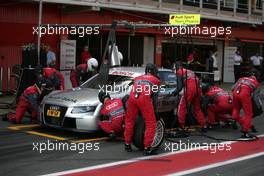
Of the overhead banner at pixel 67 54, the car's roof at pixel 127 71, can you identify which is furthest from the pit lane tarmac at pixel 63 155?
the overhead banner at pixel 67 54

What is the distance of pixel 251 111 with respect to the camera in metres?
10.1

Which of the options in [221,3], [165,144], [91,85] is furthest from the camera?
[221,3]

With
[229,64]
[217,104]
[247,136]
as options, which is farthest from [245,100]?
[229,64]

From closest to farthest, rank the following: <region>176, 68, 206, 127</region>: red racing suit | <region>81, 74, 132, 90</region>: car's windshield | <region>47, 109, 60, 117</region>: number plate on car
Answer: <region>47, 109, 60, 117</region>: number plate on car, <region>176, 68, 206, 127</region>: red racing suit, <region>81, 74, 132, 90</region>: car's windshield

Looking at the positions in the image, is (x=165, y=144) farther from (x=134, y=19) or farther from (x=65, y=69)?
(x=134, y=19)

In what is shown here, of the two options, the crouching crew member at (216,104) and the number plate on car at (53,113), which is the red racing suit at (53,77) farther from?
the crouching crew member at (216,104)

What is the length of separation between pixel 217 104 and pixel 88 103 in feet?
10.1

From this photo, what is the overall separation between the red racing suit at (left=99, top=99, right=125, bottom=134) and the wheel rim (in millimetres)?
951

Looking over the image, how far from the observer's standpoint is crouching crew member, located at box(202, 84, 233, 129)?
11031mm

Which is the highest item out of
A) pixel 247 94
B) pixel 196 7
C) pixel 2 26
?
pixel 196 7

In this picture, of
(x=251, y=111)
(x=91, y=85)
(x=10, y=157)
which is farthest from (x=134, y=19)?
(x=10, y=157)

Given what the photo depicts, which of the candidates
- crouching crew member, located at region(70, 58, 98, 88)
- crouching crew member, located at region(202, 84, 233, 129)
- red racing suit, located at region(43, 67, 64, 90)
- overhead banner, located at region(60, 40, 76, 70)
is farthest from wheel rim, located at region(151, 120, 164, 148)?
overhead banner, located at region(60, 40, 76, 70)

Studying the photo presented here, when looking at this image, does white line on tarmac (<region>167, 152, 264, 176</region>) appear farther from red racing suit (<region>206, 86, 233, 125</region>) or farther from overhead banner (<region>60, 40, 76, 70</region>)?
overhead banner (<region>60, 40, 76, 70</region>)

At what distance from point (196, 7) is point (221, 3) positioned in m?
3.02
